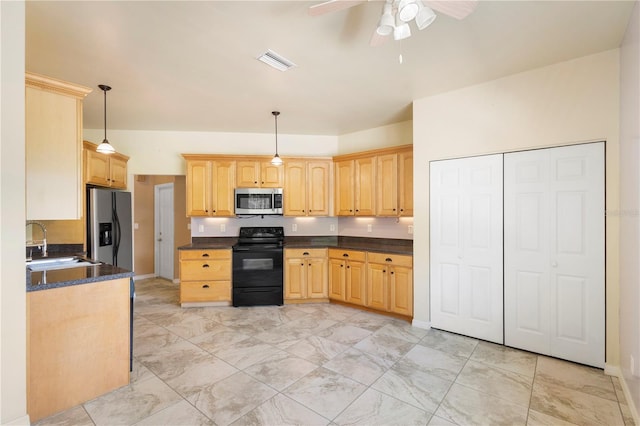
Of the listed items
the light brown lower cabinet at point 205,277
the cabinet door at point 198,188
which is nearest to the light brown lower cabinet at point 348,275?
the light brown lower cabinet at point 205,277

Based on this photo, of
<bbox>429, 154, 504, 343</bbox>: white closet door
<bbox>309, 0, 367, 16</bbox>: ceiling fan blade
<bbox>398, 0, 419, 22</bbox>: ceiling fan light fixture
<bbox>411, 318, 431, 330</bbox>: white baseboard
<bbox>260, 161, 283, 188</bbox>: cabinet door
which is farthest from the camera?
<bbox>260, 161, 283, 188</bbox>: cabinet door

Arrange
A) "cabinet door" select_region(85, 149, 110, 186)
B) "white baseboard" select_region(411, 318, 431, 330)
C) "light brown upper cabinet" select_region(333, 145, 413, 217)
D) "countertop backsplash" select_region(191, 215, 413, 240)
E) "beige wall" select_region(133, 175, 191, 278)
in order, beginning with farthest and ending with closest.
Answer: "beige wall" select_region(133, 175, 191, 278), "countertop backsplash" select_region(191, 215, 413, 240), "light brown upper cabinet" select_region(333, 145, 413, 217), "cabinet door" select_region(85, 149, 110, 186), "white baseboard" select_region(411, 318, 431, 330)

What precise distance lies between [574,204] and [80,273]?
13.7 feet

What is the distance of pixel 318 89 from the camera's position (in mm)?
3258

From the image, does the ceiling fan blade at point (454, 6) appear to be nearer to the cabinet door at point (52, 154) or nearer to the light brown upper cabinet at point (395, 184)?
the light brown upper cabinet at point (395, 184)

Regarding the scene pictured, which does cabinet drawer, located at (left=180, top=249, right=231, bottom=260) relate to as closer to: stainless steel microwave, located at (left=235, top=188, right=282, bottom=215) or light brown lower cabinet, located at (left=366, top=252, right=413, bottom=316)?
stainless steel microwave, located at (left=235, top=188, right=282, bottom=215)

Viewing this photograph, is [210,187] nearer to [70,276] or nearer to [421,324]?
[70,276]

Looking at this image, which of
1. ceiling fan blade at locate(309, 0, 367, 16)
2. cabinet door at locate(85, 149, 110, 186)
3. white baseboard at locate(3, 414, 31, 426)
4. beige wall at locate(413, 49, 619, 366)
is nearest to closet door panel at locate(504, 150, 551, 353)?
beige wall at locate(413, 49, 619, 366)

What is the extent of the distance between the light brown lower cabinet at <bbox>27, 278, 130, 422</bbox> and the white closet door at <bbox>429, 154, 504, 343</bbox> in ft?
10.3

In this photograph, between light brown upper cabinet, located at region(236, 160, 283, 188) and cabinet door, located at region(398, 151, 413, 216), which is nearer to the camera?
cabinet door, located at region(398, 151, 413, 216)

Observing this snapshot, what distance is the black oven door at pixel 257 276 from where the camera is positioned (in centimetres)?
428

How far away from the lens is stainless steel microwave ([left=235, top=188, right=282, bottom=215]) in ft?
15.0

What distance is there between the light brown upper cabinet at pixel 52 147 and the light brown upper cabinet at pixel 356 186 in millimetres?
3225

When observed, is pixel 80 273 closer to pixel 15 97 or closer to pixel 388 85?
pixel 15 97
